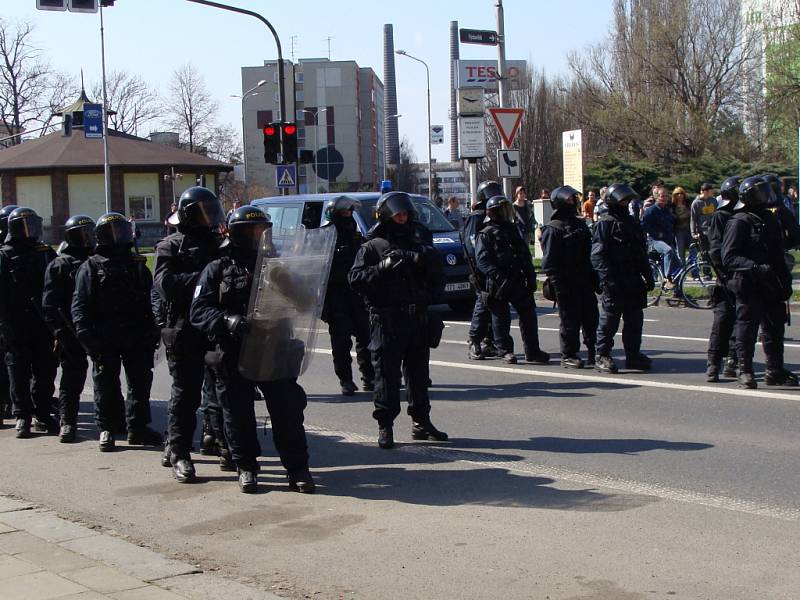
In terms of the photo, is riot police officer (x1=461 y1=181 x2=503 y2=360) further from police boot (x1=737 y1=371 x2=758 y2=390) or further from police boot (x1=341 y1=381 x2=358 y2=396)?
police boot (x1=737 y1=371 x2=758 y2=390)

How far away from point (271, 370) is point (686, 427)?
139 inches

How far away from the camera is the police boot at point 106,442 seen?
8375mm

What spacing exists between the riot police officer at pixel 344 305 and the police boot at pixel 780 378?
3736 mm

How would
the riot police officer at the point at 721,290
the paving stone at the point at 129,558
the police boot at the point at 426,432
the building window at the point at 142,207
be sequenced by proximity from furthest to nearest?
1. the building window at the point at 142,207
2. the riot police officer at the point at 721,290
3. the police boot at the point at 426,432
4. the paving stone at the point at 129,558

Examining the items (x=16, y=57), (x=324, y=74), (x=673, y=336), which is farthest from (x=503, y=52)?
(x=324, y=74)

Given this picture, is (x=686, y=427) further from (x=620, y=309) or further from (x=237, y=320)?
(x=237, y=320)

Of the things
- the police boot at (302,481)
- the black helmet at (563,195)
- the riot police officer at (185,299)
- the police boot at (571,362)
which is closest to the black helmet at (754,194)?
the black helmet at (563,195)

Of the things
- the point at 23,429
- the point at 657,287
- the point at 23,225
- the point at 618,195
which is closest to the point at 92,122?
the point at 657,287

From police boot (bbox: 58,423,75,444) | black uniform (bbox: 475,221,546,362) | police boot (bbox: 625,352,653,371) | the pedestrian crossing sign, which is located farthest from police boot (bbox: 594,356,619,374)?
the pedestrian crossing sign

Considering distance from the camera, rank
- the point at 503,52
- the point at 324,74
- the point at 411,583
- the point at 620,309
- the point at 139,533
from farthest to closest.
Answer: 1. the point at 324,74
2. the point at 503,52
3. the point at 620,309
4. the point at 139,533
5. the point at 411,583

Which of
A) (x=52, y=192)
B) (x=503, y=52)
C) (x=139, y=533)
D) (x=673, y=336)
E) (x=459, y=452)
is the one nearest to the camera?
(x=139, y=533)

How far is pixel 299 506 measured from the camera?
21.5 feet

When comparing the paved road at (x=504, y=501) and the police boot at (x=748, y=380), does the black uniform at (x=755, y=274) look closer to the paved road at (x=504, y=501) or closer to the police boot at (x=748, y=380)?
the police boot at (x=748, y=380)

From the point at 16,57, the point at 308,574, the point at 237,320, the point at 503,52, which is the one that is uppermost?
the point at 16,57
